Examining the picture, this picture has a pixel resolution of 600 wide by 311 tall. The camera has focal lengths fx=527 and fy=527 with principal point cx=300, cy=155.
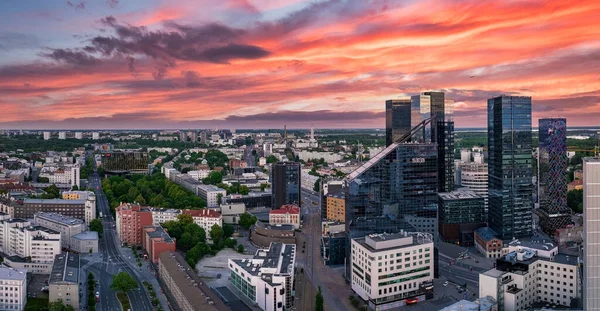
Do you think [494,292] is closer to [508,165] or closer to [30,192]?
[508,165]

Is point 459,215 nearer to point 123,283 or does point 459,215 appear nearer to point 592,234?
point 592,234

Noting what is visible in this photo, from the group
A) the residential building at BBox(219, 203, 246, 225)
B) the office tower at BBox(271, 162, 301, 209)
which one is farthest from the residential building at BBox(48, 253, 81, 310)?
the office tower at BBox(271, 162, 301, 209)

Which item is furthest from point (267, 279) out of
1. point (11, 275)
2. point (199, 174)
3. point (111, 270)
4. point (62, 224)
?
Result: point (199, 174)

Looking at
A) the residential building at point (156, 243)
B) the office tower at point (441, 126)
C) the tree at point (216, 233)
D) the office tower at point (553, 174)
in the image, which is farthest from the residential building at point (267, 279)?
the office tower at point (553, 174)

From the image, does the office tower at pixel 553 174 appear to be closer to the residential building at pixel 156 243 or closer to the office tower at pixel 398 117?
the office tower at pixel 398 117

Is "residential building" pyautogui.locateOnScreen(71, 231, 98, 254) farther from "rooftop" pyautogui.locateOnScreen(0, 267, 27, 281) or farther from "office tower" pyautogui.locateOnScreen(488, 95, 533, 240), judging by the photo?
"office tower" pyautogui.locateOnScreen(488, 95, 533, 240)

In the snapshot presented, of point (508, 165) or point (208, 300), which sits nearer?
point (208, 300)

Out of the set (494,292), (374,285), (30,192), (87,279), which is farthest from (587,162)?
(30,192)
